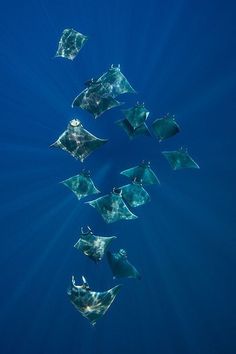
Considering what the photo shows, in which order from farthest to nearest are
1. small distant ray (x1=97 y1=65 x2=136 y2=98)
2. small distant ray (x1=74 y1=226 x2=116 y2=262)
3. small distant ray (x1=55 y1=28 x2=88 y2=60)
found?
small distant ray (x1=74 y1=226 x2=116 y2=262)
small distant ray (x1=55 y1=28 x2=88 y2=60)
small distant ray (x1=97 y1=65 x2=136 y2=98)

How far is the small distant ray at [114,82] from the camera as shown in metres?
5.49

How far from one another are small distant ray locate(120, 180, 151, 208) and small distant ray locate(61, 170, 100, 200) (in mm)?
447

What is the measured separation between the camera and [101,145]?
5.64m

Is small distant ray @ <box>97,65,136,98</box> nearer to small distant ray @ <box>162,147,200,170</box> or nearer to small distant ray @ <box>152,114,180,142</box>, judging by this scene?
small distant ray @ <box>152,114,180,142</box>

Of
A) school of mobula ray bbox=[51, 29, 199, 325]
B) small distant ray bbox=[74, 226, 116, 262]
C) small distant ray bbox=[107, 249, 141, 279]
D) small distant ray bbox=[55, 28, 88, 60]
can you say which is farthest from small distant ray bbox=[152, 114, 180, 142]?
small distant ray bbox=[107, 249, 141, 279]

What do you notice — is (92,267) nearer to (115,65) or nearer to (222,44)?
(115,65)

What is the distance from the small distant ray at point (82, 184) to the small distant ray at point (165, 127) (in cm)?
124

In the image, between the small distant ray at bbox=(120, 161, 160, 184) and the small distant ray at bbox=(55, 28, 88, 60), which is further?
the small distant ray at bbox=(120, 161, 160, 184)

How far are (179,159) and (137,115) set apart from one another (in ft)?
3.33

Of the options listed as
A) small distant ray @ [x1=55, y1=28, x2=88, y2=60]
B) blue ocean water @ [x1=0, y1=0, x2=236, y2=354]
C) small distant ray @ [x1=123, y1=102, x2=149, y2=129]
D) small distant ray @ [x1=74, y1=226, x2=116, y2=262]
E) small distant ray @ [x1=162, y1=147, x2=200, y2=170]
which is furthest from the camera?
blue ocean water @ [x1=0, y1=0, x2=236, y2=354]

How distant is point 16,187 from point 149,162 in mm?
2362

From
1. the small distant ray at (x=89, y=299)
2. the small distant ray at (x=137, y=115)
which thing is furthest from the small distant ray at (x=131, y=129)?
the small distant ray at (x=89, y=299)

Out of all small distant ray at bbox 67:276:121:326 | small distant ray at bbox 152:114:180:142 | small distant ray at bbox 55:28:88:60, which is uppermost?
small distant ray at bbox 55:28:88:60

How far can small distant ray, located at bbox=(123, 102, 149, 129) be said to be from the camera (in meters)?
5.38
